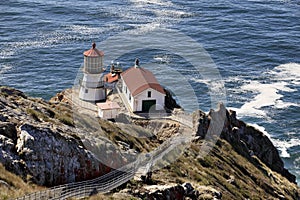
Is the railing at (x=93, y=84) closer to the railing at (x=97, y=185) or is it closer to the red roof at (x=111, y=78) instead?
the red roof at (x=111, y=78)

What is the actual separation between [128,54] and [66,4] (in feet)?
145

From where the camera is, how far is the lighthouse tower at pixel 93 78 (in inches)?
2158

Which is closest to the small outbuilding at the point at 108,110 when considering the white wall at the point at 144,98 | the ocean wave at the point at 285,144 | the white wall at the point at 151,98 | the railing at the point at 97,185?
the white wall at the point at 144,98

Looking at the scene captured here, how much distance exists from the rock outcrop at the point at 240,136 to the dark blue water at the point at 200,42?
33.2ft

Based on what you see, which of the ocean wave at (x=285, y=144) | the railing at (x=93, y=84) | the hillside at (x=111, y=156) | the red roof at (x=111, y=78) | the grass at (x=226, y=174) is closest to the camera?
the hillside at (x=111, y=156)

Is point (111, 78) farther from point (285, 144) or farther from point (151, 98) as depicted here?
point (285, 144)

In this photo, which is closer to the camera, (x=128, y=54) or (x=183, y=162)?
(x=183, y=162)

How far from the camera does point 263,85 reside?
93.9 metres

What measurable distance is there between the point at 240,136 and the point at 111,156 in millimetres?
27675

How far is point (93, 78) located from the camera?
56.7m

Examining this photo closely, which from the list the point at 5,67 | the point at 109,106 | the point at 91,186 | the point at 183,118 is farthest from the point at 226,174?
the point at 5,67

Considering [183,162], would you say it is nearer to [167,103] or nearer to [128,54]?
[167,103]

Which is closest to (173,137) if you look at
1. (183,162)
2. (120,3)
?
(183,162)

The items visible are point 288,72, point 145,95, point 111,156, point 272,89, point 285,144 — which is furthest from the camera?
point 288,72
